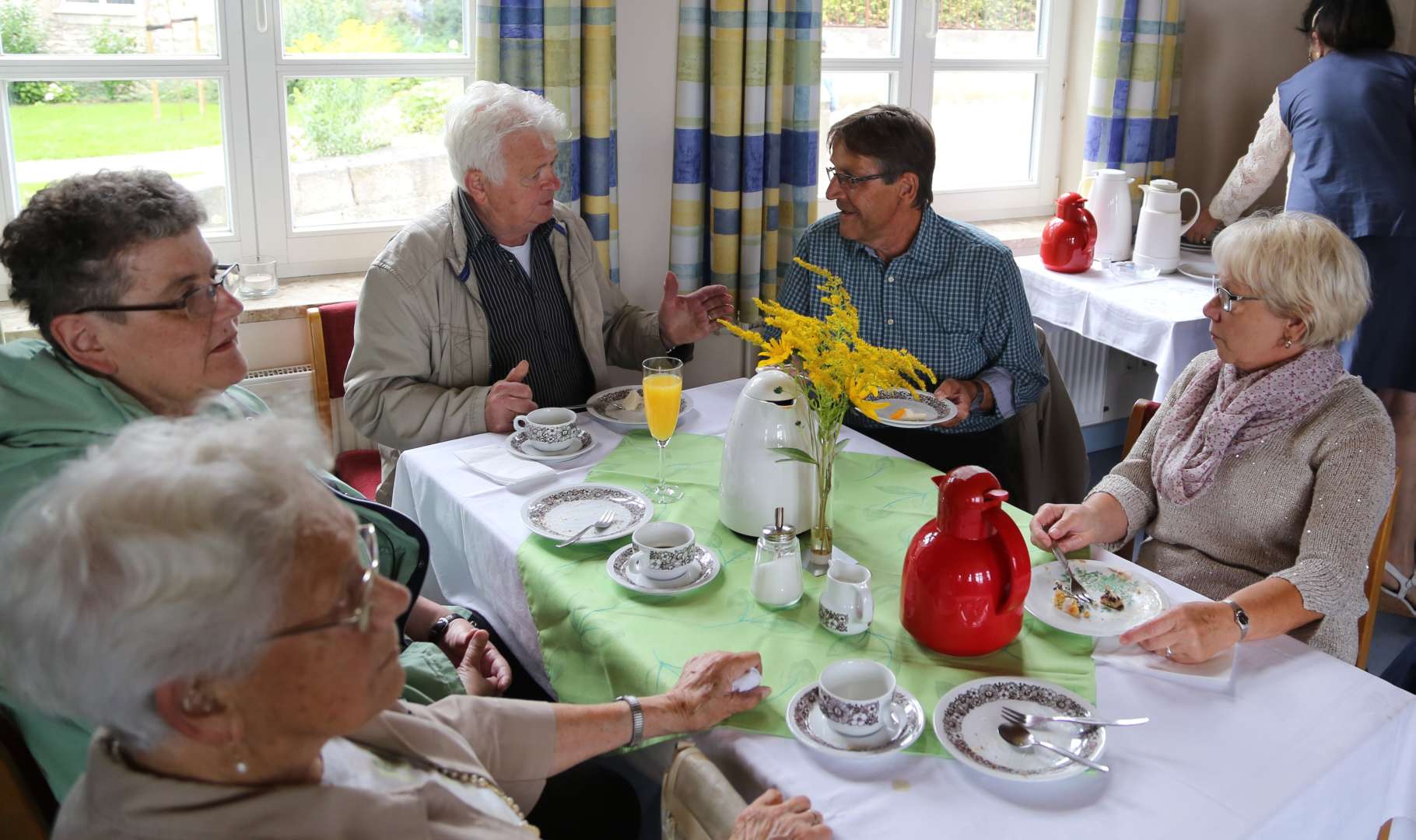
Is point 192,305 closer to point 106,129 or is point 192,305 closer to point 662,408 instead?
point 662,408

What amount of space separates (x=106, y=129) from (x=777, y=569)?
212 centimetres

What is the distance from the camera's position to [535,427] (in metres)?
1.93

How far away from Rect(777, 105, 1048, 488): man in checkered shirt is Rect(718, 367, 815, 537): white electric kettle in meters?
0.69

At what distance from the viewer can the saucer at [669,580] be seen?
1461 mm

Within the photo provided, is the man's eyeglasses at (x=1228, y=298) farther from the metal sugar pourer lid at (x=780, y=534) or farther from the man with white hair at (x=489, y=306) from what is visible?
the man with white hair at (x=489, y=306)

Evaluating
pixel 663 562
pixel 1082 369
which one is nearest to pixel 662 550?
pixel 663 562

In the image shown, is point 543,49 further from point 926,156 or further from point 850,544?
point 850,544

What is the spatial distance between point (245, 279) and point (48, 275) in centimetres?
135

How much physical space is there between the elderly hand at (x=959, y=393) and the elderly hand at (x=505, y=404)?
0.79 m

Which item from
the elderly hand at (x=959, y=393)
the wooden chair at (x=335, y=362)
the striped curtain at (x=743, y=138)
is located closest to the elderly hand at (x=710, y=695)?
the elderly hand at (x=959, y=393)

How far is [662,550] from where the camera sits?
1475 millimetres

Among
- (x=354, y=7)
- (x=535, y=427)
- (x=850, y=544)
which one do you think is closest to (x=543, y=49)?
(x=354, y=7)

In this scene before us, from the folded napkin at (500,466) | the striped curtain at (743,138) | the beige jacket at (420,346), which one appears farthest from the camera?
the striped curtain at (743,138)

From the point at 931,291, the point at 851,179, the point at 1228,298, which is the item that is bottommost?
the point at 931,291
